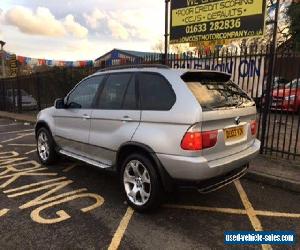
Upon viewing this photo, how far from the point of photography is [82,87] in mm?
5410

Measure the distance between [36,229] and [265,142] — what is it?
500cm

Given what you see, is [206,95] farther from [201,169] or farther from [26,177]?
[26,177]

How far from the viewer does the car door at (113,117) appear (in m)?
4.18

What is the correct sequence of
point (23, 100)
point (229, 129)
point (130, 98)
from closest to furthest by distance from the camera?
point (229, 129) → point (130, 98) → point (23, 100)

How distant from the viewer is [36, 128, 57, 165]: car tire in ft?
19.8

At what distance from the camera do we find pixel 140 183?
405cm

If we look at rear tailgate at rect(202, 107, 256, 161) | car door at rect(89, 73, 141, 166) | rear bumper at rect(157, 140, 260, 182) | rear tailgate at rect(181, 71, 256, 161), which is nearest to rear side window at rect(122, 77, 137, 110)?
car door at rect(89, 73, 141, 166)

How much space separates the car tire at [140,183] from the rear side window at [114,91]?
853mm

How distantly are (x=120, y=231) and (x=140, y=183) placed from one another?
0.67 meters

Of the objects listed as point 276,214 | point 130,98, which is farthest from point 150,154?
point 276,214

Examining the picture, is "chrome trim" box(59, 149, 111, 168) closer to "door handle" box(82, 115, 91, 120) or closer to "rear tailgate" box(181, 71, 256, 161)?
"door handle" box(82, 115, 91, 120)

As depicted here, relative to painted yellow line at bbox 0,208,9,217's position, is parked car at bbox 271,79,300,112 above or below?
above

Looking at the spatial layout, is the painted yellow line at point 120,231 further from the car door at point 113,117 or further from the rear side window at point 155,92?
the rear side window at point 155,92

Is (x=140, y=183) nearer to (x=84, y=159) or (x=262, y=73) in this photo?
(x=84, y=159)
